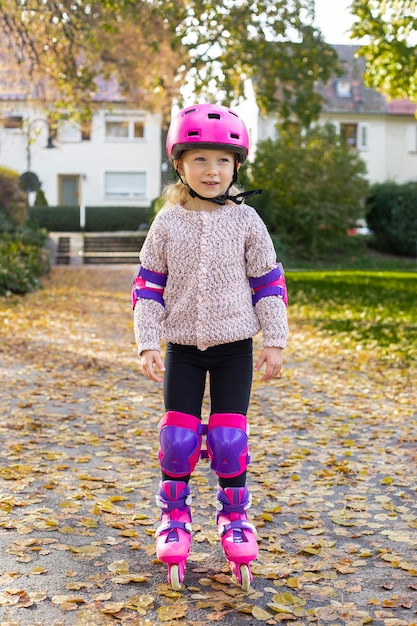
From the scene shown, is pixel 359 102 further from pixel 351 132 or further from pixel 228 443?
pixel 228 443

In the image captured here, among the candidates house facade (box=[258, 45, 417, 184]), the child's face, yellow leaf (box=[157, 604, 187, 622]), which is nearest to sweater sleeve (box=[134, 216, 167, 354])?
the child's face

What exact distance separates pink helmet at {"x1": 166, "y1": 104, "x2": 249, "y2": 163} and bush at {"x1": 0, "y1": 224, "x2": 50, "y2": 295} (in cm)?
1208

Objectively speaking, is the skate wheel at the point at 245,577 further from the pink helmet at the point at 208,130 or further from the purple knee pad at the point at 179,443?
the pink helmet at the point at 208,130

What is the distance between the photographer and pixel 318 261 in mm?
27328

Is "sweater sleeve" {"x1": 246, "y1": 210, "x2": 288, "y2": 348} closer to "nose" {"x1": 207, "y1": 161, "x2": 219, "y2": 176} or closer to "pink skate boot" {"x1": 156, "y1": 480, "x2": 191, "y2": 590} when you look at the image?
"nose" {"x1": 207, "y1": 161, "x2": 219, "y2": 176}

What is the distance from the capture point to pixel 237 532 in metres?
3.46

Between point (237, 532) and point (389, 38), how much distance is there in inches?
569

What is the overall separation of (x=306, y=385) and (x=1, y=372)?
9.44 feet

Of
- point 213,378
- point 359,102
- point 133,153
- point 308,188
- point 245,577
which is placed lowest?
point 245,577

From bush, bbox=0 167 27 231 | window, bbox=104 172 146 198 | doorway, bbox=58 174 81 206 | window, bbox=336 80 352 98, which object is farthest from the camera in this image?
window, bbox=336 80 352 98

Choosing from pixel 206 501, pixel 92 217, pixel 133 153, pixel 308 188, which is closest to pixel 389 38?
pixel 308 188

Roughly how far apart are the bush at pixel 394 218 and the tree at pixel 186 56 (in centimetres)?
775

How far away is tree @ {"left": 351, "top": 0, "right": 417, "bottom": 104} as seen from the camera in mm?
15813

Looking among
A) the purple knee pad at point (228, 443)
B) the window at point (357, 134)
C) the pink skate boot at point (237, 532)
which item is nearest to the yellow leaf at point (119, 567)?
the pink skate boot at point (237, 532)
